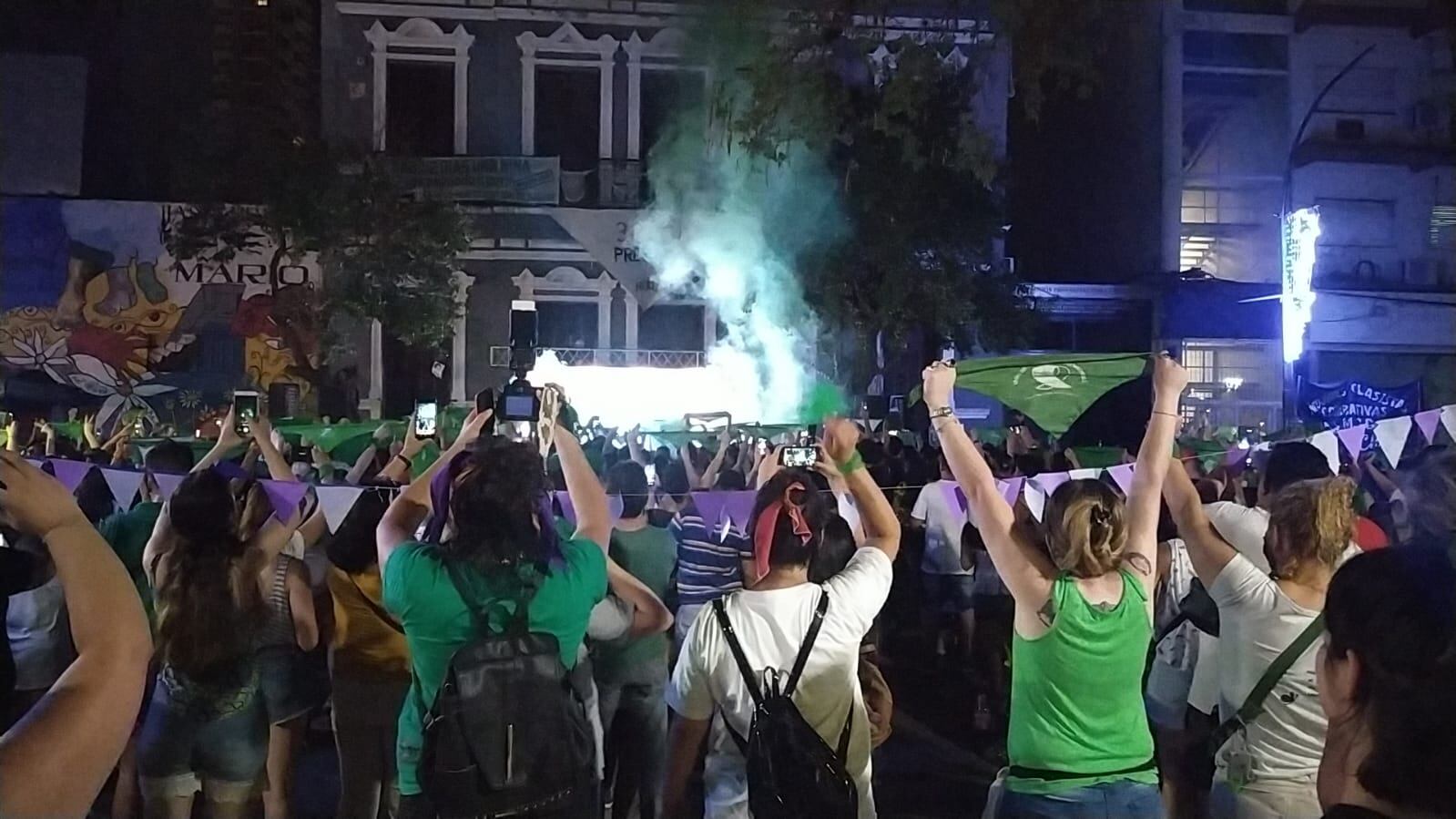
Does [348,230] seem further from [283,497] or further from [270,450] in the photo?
[283,497]

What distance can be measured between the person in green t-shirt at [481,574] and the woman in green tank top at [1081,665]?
1.21 meters

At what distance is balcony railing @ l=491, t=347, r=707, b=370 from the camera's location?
458 inches

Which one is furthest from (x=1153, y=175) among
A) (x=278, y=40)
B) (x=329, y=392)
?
(x=278, y=40)

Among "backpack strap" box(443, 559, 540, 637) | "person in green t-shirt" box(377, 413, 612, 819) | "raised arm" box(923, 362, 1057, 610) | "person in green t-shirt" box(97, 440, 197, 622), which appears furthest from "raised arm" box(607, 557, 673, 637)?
"person in green t-shirt" box(97, 440, 197, 622)

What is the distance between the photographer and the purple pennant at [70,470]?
410 centimetres

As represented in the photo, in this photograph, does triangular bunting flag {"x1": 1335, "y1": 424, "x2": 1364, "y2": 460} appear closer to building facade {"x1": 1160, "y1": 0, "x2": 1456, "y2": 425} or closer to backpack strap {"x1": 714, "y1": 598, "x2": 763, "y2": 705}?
backpack strap {"x1": 714, "y1": 598, "x2": 763, "y2": 705}

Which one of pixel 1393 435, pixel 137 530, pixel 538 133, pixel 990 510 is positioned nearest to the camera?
pixel 990 510

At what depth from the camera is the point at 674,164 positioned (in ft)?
38.6

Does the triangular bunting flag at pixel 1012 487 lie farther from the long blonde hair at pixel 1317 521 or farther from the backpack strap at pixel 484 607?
the backpack strap at pixel 484 607

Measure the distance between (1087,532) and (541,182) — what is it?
1008cm

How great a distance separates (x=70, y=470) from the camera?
4148 millimetres

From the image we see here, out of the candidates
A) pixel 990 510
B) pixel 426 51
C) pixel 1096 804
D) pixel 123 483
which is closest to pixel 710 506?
pixel 990 510

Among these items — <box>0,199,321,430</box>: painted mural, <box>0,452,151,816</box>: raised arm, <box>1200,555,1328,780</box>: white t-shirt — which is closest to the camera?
<box>0,452,151,816</box>: raised arm

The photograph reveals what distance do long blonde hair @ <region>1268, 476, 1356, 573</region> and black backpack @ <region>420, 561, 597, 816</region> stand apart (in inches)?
86.0
